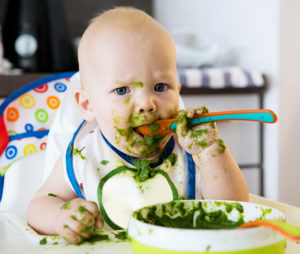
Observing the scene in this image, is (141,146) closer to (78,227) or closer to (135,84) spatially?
(135,84)

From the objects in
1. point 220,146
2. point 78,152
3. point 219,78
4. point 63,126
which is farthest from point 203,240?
point 219,78

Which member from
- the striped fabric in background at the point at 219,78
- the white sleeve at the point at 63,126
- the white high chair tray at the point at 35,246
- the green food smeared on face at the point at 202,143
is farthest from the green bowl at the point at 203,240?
the striped fabric in background at the point at 219,78

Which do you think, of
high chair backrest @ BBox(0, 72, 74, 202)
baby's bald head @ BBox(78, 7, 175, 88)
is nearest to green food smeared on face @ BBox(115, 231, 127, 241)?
baby's bald head @ BBox(78, 7, 175, 88)

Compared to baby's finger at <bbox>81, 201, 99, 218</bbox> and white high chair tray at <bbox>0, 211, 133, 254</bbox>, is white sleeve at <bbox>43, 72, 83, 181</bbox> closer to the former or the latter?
white high chair tray at <bbox>0, 211, 133, 254</bbox>

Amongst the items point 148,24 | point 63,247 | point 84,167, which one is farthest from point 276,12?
point 63,247

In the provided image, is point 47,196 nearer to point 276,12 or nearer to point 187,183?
point 187,183

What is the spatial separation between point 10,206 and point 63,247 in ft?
1.70

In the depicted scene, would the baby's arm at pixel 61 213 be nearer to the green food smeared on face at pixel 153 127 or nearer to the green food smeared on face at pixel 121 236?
the green food smeared on face at pixel 121 236

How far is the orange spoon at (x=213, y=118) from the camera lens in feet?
2.03

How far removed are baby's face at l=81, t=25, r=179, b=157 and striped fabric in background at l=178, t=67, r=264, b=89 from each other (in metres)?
1.10

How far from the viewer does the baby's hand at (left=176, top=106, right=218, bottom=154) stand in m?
0.77

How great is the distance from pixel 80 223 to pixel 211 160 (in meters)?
0.26

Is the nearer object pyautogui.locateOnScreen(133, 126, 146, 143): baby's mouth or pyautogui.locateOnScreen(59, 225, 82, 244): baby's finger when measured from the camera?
pyautogui.locateOnScreen(59, 225, 82, 244): baby's finger

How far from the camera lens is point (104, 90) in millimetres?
913
